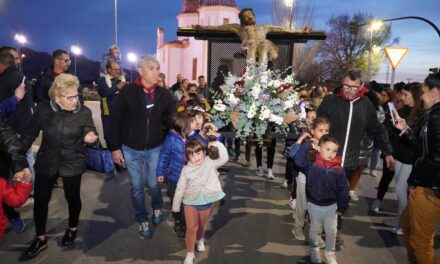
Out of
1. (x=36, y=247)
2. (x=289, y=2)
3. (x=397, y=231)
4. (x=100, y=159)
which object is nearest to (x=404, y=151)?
(x=397, y=231)

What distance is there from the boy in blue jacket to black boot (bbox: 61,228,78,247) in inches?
114

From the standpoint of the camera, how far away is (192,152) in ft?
12.5

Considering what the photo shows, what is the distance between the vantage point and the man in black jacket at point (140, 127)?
456 cm

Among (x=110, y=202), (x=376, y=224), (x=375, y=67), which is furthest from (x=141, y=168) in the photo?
(x=375, y=67)

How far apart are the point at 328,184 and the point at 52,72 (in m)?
4.74

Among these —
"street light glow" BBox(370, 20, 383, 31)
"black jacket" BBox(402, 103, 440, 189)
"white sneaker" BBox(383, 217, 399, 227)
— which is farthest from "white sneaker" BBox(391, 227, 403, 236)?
"street light glow" BBox(370, 20, 383, 31)

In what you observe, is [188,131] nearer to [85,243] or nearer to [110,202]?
[85,243]

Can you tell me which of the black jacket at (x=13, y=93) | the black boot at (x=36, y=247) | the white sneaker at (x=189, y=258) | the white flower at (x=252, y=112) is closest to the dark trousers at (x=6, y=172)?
the black boot at (x=36, y=247)

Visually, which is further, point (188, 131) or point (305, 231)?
point (305, 231)

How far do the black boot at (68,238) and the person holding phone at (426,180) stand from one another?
3796mm

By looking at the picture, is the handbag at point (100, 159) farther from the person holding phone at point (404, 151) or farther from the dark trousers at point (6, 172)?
the person holding phone at point (404, 151)

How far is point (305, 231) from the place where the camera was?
5102 millimetres

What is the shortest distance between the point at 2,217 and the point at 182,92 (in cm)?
718

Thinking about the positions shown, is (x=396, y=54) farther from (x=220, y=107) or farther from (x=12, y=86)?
(x=12, y=86)
